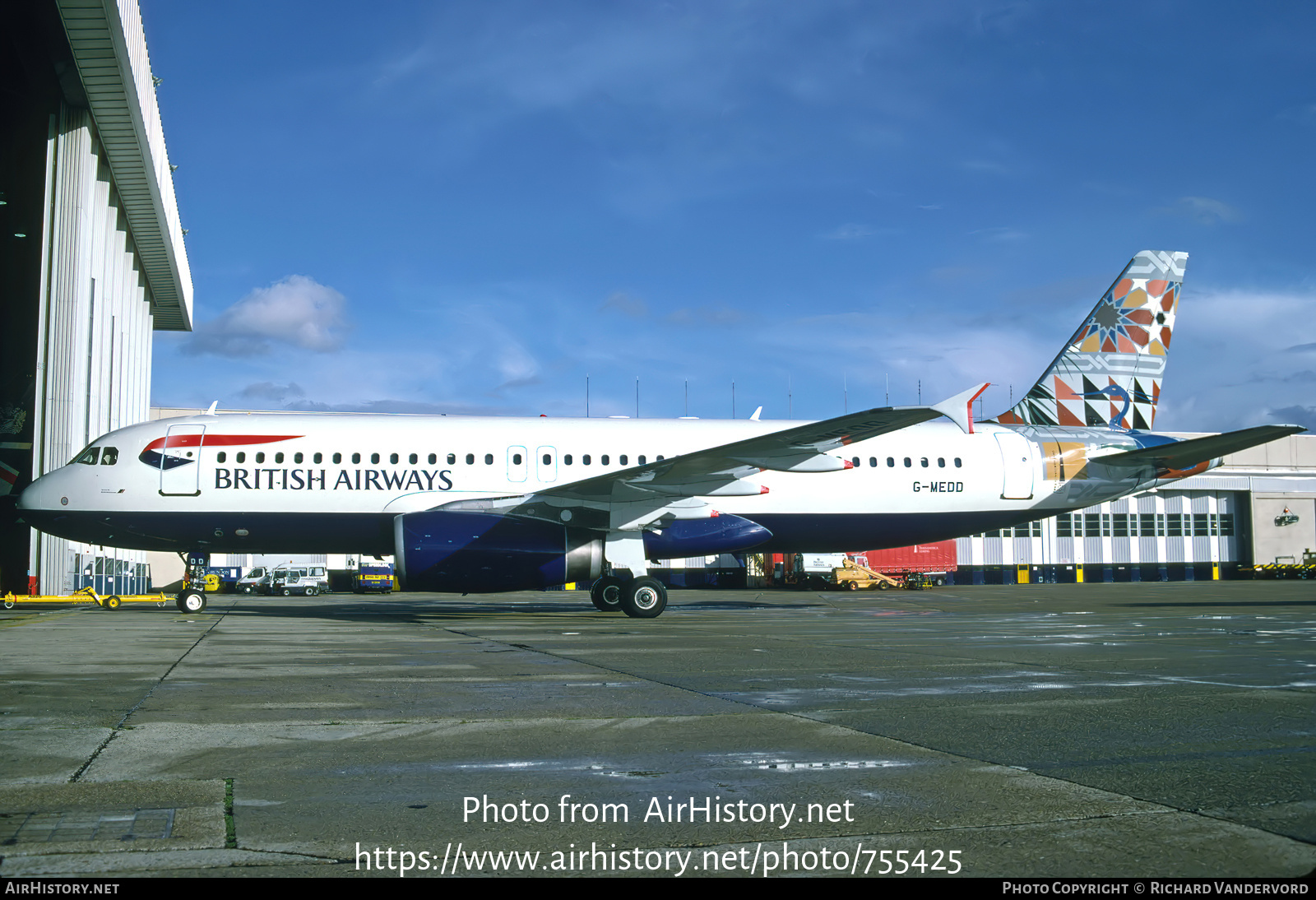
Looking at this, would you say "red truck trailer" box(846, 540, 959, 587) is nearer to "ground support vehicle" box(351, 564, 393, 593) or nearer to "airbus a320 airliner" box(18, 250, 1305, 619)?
"ground support vehicle" box(351, 564, 393, 593)

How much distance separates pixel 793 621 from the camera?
17.4 m

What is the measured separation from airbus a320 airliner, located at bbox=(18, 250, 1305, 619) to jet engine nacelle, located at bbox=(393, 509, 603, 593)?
32 millimetres

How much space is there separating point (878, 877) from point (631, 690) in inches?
181

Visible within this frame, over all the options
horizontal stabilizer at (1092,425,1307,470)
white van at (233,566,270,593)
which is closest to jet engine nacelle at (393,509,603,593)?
horizontal stabilizer at (1092,425,1307,470)

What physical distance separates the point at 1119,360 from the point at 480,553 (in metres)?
16.2

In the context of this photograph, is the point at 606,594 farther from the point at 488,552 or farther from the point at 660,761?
the point at 660,761

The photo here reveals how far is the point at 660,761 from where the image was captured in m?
4.82

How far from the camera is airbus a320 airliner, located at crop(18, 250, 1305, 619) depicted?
1703 cm

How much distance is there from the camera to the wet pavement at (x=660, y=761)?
330 centimetres

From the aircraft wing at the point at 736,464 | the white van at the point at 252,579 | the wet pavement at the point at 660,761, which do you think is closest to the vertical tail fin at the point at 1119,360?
the aircraft wing at the point at 736,464

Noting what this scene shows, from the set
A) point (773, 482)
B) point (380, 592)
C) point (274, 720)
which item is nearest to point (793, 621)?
point (773, 482)

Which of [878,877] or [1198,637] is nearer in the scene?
[878,877]

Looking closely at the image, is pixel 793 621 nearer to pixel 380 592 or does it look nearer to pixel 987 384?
pixel 987 384

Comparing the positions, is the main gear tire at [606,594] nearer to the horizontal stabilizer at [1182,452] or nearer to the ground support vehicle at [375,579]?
the horizontal stabilizer at [1182,452]
